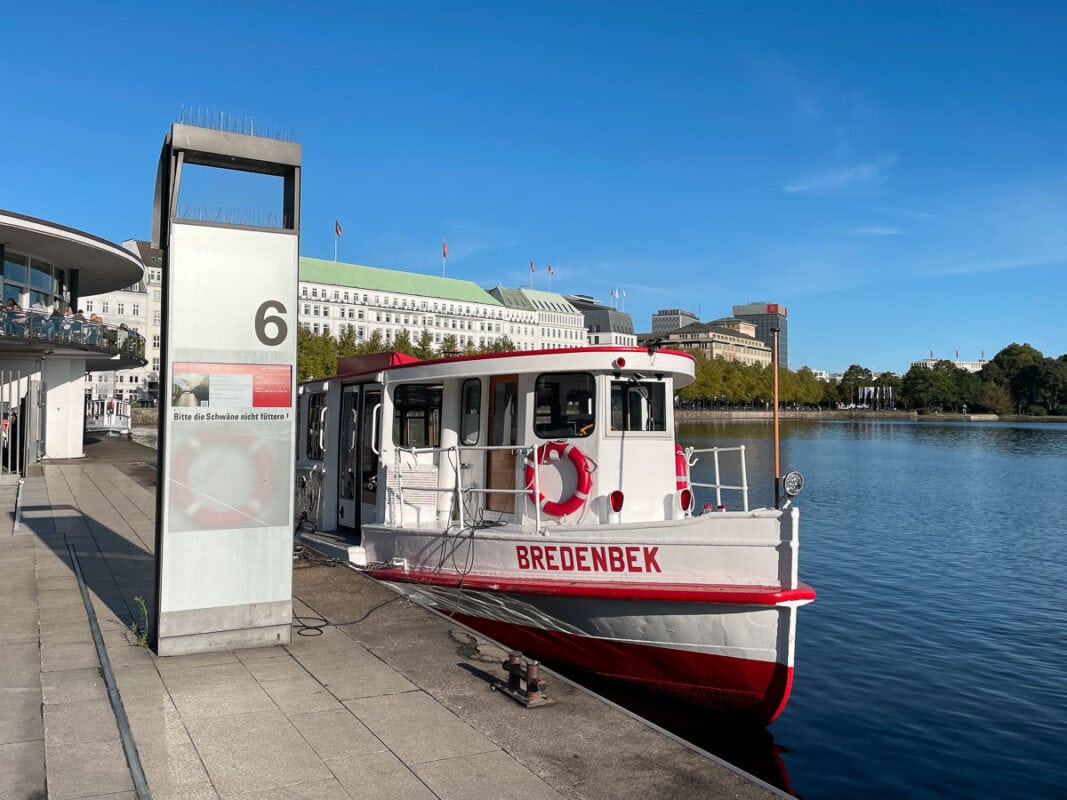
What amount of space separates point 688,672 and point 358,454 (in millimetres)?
6255

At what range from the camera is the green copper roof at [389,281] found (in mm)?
135000

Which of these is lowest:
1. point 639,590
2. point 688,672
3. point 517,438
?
point 688,672

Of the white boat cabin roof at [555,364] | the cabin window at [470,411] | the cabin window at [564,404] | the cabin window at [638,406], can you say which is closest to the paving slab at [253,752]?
the white boat cabin roof at [555,364]

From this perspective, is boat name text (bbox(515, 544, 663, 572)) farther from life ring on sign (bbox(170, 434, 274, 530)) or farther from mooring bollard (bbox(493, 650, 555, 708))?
life ring on sign (bbox(170, 434, 274, 530))

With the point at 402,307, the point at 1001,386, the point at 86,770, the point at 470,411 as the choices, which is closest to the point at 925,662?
the point at 470,411

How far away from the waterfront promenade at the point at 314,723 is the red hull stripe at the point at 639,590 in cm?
111

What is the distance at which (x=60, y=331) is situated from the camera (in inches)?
1039

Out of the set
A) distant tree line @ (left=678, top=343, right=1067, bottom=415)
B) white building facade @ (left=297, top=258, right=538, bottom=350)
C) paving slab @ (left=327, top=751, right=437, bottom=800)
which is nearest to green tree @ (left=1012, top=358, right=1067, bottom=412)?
distant tree line @ (left=678, top=343, right=1067, bottom=415)

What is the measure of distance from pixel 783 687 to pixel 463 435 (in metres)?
5.37

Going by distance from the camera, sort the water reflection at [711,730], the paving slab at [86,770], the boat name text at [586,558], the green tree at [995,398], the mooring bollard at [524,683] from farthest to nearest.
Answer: the green tree at [995,398], the water reflection at [711,730], the boat name text at [586,558], the mooring bollard at [524,683], the paving slab at [86,770]

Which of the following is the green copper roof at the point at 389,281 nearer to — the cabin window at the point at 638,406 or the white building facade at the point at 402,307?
the white building facade at the point at 402,307

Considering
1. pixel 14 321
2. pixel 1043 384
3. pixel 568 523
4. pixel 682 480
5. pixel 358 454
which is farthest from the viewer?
pixel 1043 384

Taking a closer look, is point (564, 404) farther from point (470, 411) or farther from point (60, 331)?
point (60, 331)

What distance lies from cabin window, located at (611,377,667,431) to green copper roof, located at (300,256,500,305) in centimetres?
12643
